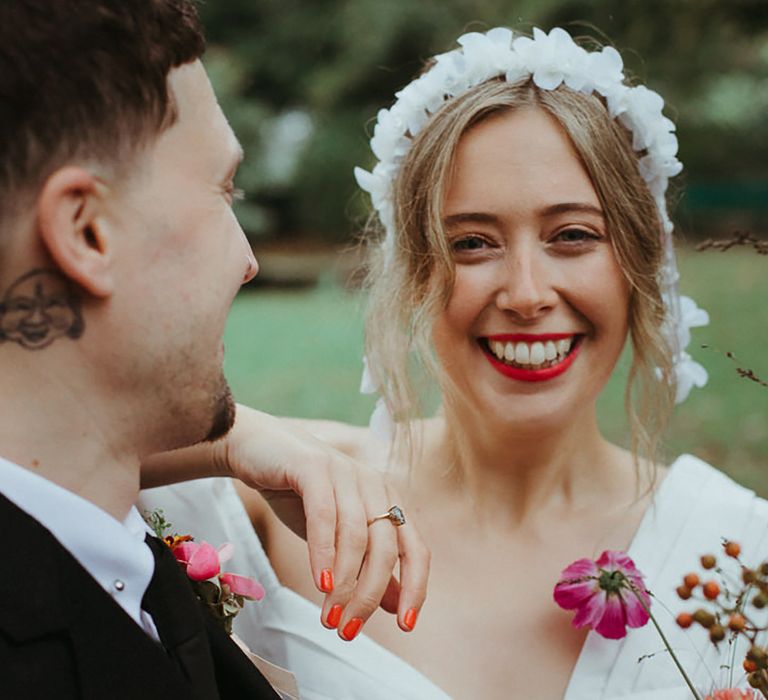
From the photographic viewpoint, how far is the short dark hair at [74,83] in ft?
4.50

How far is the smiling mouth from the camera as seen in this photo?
269 centimetres

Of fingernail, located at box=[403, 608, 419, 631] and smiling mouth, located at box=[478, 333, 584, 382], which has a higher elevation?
smiling mouth, located at box=[478, 333, 584, 382]

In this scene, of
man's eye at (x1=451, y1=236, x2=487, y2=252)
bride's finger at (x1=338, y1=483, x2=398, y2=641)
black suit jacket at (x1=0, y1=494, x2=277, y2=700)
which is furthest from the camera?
man's eye at (x1=451, y1=236, x2=487, y2=252)

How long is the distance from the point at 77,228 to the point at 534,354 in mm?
1505

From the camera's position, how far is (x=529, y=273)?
2629mm

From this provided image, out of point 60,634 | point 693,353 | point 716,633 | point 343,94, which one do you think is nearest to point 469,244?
point 716,633

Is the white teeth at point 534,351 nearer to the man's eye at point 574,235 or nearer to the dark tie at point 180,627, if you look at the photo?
the man's eye at point 574,235

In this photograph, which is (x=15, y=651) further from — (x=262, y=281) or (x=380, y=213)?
(x=262, y=281)

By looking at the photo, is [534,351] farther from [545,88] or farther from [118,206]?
[118,206]

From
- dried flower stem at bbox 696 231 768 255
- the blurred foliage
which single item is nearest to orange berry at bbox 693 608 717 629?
dried flower stem at bbox 696 231 768 255

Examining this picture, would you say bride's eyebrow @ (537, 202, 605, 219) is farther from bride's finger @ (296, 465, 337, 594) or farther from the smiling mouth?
bride's finger @ (296, 465, 337, 594)

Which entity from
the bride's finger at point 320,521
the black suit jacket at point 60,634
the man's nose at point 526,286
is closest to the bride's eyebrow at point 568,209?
the man's nose at point 526,286

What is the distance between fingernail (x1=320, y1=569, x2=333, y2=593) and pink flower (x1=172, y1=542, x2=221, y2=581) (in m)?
0.24

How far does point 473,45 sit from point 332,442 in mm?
1236
